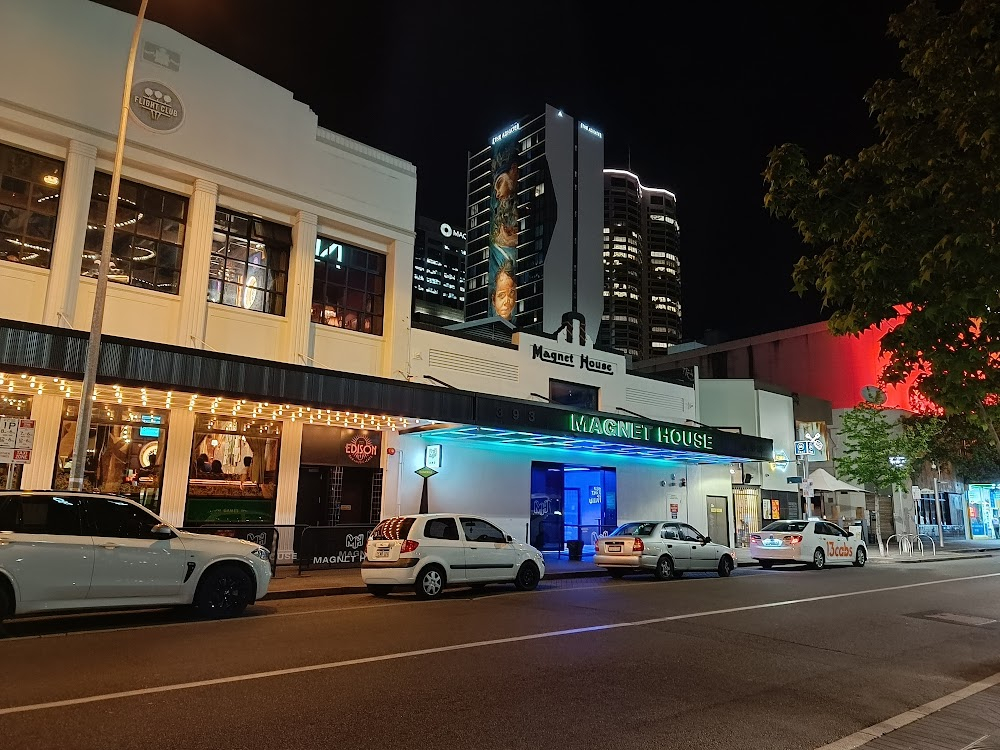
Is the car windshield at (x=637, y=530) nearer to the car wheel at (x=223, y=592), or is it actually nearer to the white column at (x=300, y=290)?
the white column at (x=300, y=290)

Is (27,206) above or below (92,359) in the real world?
above

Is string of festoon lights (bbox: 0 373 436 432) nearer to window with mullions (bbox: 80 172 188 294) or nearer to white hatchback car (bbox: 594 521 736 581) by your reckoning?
window with mullions (bbox: 80 172 188 294)

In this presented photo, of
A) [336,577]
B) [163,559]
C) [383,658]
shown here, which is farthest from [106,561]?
[336,577]

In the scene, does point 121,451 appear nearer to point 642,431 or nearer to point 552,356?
point 552,356

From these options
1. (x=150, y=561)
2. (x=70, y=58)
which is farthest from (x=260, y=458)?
(x=70, y=58)

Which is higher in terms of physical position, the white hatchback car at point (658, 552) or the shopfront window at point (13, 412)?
the shopfront window at point (13, 412)

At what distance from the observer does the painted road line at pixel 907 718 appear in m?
5.35

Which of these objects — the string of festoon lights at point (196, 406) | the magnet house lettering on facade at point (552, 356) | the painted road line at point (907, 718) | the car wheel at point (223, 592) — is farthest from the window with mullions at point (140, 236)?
the painted road line at point (907, 718)

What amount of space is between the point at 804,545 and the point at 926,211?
16.0m

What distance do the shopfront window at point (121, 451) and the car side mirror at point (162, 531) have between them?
6148mm

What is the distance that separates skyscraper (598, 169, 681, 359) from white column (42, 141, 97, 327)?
153 m

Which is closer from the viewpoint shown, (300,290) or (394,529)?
(394,529)

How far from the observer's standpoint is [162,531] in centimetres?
1004

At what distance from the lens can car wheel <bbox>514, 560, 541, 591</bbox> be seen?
1462 cm
